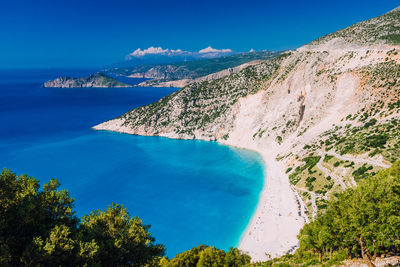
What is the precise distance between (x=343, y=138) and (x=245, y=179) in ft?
86.8

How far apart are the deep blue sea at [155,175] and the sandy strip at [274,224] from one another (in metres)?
2.26

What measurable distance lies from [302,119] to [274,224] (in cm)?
4696

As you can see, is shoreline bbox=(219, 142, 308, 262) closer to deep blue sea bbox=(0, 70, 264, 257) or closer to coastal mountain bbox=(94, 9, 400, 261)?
coastal mountain bbox=(94, 9, 400, 261)

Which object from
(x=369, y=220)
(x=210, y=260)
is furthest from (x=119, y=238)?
(x=369, y=220)

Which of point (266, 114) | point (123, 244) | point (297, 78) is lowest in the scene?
point (123, 244)

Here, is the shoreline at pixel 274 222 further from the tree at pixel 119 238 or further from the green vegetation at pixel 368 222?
the tree at pixel 119 238

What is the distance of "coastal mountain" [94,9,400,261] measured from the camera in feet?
148

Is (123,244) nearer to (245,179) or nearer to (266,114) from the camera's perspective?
(245,179)

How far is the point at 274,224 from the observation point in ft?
144

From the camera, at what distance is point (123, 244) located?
65.1ft

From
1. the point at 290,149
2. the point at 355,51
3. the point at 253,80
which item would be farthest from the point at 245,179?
the point at 253,80

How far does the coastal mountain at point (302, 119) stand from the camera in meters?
45.1

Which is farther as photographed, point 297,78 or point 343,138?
point 297,78

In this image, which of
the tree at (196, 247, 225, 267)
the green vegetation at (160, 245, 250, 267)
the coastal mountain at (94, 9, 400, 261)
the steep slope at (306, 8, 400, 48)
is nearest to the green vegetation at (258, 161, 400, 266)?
the green vegetation at (160, 245, 250, 267)
